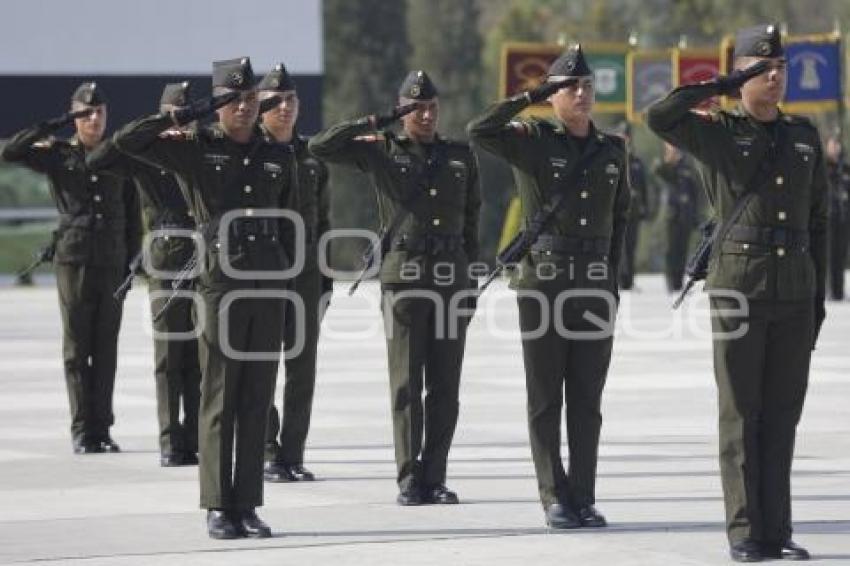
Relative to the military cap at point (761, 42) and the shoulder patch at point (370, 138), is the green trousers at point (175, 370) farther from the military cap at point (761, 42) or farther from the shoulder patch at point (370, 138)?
the military cap at point (761, 42)

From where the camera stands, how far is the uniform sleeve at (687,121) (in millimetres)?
9531

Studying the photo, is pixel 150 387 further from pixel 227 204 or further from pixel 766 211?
pixel 766 211

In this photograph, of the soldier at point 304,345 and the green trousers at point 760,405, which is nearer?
the green trousers at point 760,405

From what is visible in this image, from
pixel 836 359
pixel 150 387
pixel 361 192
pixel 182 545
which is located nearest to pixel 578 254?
pixel 182 545

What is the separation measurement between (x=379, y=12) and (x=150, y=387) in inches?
2328

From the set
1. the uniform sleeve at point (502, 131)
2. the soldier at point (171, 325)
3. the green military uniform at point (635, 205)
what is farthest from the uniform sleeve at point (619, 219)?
the green military uniform at point (635, 205)

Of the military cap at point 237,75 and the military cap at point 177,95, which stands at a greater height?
the military cap at point 237,75

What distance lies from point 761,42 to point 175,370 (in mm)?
5082

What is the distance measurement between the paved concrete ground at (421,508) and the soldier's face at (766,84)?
182 cm

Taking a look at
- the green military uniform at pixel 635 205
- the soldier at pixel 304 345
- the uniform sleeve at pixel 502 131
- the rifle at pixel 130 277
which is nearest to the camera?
the uniform sleeve at pixel 502 131

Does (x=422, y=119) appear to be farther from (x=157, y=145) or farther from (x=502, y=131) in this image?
(x=157, y=145)

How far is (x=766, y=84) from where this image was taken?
9.62 metres

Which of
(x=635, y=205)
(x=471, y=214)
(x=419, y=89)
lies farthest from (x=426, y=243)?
(x=635, y=205)

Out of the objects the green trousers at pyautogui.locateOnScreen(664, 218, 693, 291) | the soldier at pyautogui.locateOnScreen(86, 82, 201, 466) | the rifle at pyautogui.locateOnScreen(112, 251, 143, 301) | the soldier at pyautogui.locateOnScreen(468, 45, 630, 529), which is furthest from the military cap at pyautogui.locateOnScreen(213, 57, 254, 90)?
the green trousers at pyautogui.locateOnScreen(664, 218, 693, 291)
